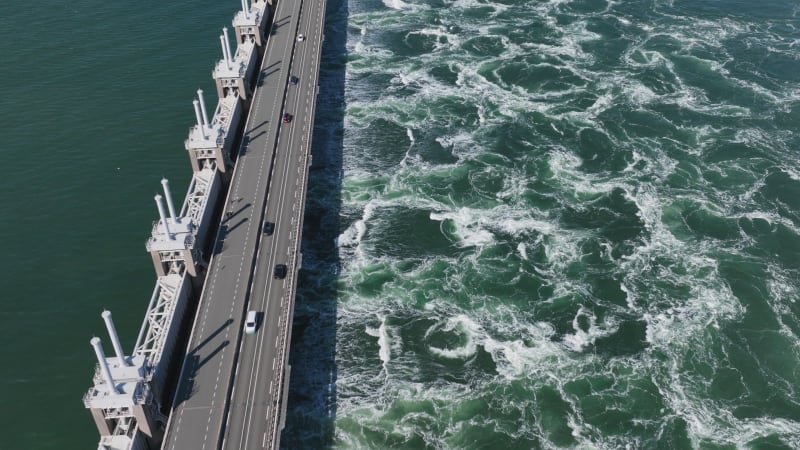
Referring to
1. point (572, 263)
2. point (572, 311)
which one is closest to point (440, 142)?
point (572, 263)

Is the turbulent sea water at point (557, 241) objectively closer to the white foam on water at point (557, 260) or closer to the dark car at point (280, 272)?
the white foam on water at point (557, 260)

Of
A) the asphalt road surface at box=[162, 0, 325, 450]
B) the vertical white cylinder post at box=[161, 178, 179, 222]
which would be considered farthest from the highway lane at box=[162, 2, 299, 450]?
the vertical white cylinder post at box=[161, 178, 179, 222]

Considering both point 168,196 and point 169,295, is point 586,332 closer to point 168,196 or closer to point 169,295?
point 169,295

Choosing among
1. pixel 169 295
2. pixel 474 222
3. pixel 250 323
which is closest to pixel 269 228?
pixel 169 295

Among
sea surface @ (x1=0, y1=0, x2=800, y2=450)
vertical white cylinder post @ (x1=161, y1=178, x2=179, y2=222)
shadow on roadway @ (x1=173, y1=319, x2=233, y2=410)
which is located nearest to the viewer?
shadow on roadway @ (x1=173, y1=319, x2=233, y2=410)

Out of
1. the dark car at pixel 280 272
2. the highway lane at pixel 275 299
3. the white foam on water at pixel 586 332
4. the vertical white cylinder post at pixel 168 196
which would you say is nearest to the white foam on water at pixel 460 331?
the white foam on water at pixel 586 332

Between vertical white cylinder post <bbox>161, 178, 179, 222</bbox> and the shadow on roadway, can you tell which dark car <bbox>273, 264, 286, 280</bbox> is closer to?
the shadow on roadway
